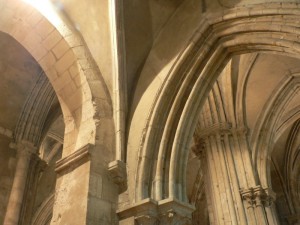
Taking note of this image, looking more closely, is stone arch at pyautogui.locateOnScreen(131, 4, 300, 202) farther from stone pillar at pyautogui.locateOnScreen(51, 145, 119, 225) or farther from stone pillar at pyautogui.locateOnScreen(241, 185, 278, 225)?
stone pillar at pyautogui.locateOnScreen(241, 185, 278, 225)

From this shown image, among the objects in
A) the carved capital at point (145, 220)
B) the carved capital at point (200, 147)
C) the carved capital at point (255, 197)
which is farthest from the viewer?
the carved capital at point (200, 147)

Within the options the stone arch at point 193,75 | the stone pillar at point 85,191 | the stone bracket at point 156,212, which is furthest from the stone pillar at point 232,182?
the stone pillar at point 85,191

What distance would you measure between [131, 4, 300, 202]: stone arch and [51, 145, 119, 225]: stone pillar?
17.7 inches

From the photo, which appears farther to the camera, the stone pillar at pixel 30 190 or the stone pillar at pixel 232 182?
the stone pillar at pixel 30 190

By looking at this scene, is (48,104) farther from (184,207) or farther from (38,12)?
(184,207)

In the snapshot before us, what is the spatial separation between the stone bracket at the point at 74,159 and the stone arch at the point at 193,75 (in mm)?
→ 743

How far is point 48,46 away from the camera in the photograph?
4574mm

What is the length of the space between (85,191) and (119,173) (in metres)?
0.47

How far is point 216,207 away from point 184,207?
8.67 ft

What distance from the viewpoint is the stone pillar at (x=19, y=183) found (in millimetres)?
6418

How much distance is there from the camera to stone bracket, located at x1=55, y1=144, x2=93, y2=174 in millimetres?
3809

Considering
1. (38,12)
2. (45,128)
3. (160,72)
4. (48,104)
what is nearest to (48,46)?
(38,12)

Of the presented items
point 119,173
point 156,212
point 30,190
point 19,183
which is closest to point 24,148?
point 19,183

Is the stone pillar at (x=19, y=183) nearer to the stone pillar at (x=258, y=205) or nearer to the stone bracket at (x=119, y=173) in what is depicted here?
the stone bracket at (x=119, y=173)
